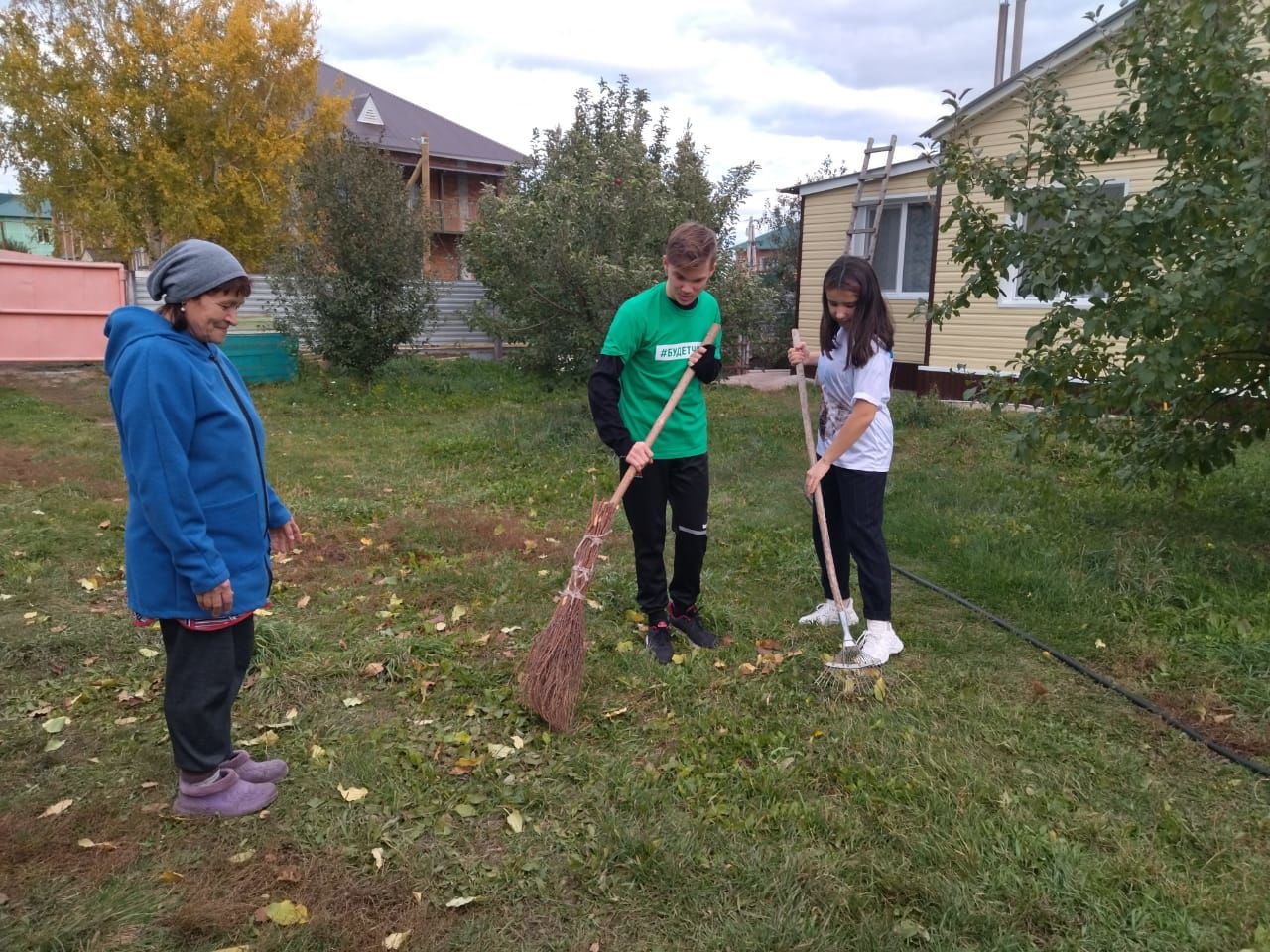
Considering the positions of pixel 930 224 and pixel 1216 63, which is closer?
pixel 1216 63

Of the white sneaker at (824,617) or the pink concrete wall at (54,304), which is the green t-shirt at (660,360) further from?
the pink concrete wall at (54,304)

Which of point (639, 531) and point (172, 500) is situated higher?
point (172, 500)

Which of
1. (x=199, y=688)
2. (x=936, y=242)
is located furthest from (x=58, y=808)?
(x=936, y=242)

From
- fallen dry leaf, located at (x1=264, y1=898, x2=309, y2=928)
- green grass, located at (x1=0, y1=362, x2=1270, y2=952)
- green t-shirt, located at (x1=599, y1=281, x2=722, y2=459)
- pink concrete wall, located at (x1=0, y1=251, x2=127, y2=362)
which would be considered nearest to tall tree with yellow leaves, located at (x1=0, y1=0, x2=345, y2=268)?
pink concrete wall, located at (x1=0, y1=251, x2=127, y2=362)

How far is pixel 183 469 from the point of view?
2.73m

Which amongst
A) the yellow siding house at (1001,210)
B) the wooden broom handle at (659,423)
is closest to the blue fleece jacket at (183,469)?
the wooden broom handle at (659,423)

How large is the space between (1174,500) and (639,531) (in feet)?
14.2

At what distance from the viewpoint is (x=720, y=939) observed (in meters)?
2.60

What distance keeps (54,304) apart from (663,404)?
1366 centimetres

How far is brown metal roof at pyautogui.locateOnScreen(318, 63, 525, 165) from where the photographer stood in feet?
90.6

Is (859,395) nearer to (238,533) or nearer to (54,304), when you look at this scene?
(238,533)

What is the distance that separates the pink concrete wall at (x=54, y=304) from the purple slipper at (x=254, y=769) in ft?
43.7

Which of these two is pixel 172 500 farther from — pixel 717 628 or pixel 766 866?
pixel 717 628

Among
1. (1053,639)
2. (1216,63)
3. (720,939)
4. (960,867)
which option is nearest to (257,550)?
(720,939)
